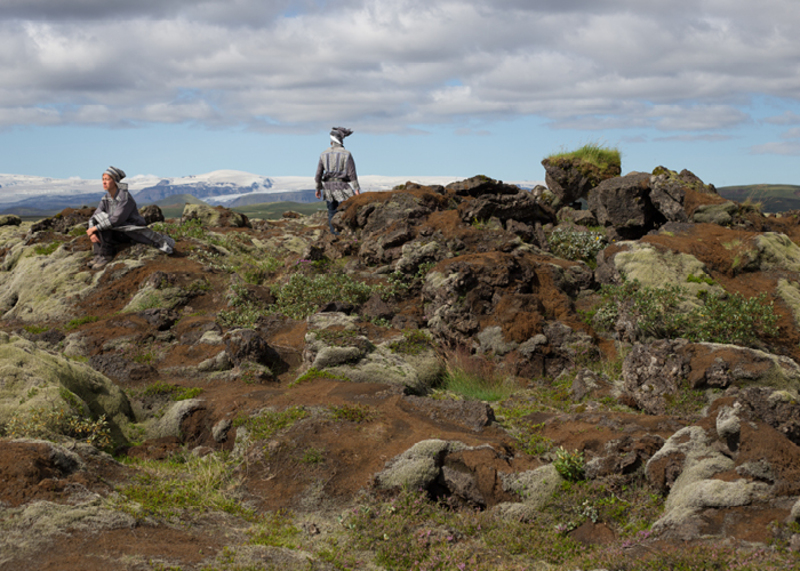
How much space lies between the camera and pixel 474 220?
16.9m

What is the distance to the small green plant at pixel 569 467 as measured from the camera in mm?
6742

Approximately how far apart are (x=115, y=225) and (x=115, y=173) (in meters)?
1.61

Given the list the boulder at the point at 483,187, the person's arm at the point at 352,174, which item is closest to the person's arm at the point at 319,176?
the person's arm at the point at 352,174

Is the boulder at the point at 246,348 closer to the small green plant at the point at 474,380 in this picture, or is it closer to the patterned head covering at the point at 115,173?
the small green plant at the point at 474,380

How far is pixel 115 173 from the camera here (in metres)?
Result: 17.2

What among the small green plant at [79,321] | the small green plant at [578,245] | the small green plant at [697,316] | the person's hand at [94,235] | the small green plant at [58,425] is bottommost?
the small green plant at [58,425]

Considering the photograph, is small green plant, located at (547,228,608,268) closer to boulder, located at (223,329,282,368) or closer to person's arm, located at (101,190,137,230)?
boulder, located at (223,329,282,368)

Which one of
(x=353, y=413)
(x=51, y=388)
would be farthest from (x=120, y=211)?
(x=353, y=413)

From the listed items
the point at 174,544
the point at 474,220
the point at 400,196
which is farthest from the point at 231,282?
the point at 174,544

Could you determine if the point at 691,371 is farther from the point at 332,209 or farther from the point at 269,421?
the point at 332,209

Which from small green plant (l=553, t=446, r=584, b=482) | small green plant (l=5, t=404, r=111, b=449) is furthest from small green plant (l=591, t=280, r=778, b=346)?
small green plant (l=5, t=404, r=111, b=449)

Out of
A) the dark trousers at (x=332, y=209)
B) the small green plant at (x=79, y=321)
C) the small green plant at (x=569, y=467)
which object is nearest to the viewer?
the small green plant at (x=569, y=467)

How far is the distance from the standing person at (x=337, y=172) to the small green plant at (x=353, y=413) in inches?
484

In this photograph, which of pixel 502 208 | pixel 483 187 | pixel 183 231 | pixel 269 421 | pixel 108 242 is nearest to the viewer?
pixel 269 421
